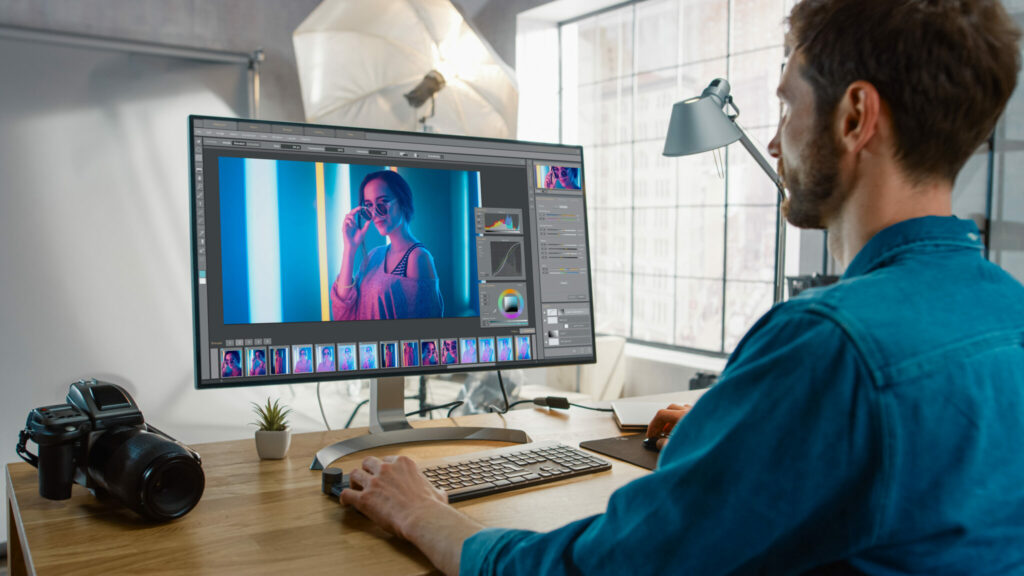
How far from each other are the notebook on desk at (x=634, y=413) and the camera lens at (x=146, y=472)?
2.61 feet

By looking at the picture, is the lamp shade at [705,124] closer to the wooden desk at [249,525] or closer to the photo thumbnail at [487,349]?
the photo thumbnail at [487,349]

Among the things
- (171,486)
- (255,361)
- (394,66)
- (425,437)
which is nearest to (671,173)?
(394,66)

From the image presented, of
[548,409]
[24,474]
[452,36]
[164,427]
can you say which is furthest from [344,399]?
[24,474]

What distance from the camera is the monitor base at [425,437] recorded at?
125 cm

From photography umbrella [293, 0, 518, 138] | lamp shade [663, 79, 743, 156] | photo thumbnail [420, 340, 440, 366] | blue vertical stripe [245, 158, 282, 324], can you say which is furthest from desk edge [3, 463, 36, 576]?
photography umbrella [293, 0, 518, 138]

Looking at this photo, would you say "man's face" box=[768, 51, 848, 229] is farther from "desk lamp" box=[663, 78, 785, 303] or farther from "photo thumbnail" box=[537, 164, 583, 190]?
"desk lamp" box=[663, 78, 785, 303]

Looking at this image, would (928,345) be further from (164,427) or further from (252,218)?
(164,427)

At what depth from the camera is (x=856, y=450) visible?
0.56m

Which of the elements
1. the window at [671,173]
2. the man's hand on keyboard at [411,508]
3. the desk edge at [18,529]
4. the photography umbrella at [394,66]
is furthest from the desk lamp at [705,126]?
the window at [671,173]

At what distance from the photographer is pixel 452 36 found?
124 inches

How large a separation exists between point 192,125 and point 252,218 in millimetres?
163

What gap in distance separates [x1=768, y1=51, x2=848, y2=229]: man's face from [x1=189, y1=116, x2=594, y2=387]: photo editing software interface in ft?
1.96

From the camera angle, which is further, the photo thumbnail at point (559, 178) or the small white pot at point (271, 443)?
the photo thumbnail at point (559, 178)

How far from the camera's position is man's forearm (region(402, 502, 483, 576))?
0.81m
